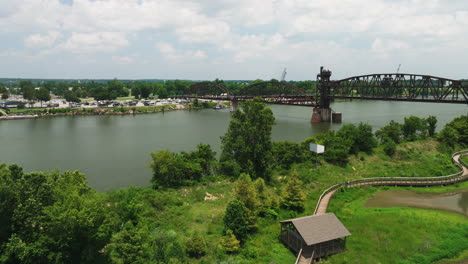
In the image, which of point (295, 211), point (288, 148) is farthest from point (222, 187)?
point (288, 148)

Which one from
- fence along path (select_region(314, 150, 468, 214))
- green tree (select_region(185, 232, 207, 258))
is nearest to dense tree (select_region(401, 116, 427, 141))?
fence along path (select_region(314, 150, 468, 214))

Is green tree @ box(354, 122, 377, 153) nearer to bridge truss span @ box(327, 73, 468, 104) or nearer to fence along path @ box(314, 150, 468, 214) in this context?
fence along path @ box(314, 150, 468, 214)

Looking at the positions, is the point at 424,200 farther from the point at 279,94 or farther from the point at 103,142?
the point at 279,94

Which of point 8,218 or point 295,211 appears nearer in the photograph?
point 8,218

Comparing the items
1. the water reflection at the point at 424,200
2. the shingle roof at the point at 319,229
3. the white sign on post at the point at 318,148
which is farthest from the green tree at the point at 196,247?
the white sign on post at the point at 318,148

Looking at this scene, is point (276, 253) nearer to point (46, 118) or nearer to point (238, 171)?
point (238, 171)
